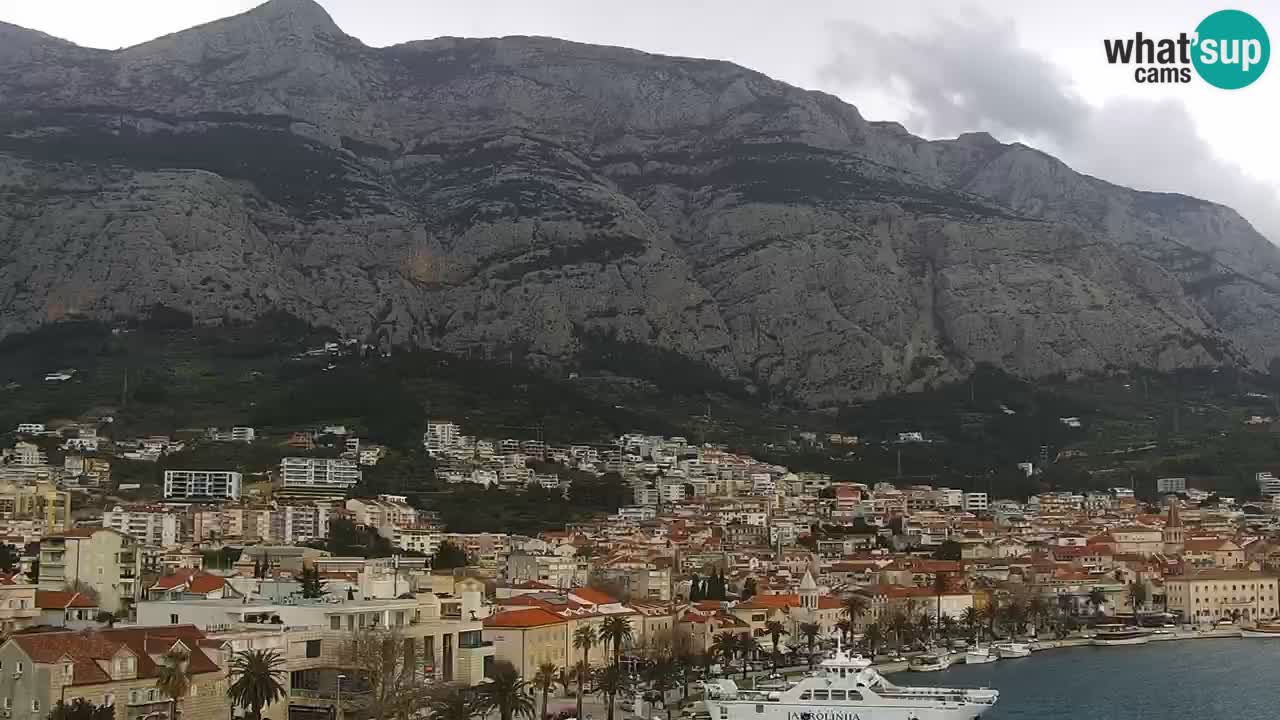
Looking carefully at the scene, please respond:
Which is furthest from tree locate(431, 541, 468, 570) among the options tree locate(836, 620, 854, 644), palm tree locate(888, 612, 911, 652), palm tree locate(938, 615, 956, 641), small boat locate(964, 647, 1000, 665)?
palm tree locate(938, 615, 956, 641)

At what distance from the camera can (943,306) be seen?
18812 centimetres

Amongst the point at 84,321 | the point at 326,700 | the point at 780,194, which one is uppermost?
the point at 780,194

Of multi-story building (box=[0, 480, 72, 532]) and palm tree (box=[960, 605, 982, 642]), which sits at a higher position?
multi-story building (box=[0, 480, 72, 532])

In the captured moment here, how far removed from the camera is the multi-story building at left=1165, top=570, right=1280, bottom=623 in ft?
342

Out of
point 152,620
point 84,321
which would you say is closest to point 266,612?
point 152,620

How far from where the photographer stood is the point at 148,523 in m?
99.8

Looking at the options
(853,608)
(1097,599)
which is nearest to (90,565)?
(853,608)

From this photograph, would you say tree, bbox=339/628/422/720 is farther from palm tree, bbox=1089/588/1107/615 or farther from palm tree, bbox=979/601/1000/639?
palm tree, bbox=1089/588/1107/615

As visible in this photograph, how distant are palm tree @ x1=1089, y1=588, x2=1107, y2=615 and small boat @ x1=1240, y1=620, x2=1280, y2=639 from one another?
30.2 feet

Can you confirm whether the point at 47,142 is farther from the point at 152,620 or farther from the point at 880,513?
the point at 152,620

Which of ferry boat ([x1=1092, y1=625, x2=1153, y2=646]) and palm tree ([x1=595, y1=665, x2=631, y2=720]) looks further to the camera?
ferry boat ([x1=1092, y1=625, x2=1153, y2=646])

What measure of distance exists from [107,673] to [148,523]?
66.3 metres

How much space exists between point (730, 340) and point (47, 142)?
80.4 m

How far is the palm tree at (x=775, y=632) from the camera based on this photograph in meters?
72.3
